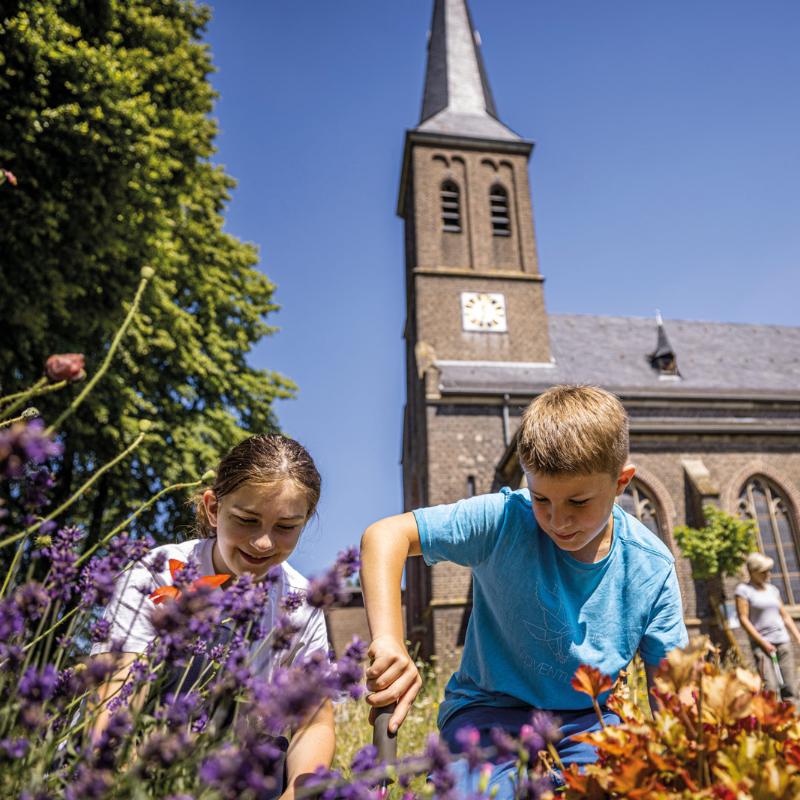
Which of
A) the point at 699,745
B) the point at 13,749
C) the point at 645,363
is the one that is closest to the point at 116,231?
the point at 13,749

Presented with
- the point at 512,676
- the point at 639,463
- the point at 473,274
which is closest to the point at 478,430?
the point at 639,463

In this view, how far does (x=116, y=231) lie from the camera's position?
29.2 feet

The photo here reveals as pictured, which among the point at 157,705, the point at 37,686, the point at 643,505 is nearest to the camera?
the point at 37,686

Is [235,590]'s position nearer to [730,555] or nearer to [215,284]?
[215,284]

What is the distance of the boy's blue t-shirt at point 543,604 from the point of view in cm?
203

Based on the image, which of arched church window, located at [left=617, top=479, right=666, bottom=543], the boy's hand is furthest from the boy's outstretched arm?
arched church window, located at [left=617, top=479, right=666, bottom=543]

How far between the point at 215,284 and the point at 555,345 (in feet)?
42.2

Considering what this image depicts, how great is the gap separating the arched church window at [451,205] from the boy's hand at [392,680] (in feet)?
A: 74.8

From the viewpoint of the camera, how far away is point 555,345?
74.0ft

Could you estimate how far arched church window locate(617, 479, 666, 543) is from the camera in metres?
17.1

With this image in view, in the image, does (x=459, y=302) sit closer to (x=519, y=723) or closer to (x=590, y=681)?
(x=519, y=723)

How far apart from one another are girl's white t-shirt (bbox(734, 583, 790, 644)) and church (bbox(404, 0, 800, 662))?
877cm

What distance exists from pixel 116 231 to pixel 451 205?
16.5 m

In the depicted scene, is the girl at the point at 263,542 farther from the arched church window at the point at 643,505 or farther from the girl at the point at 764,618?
the arched church window at the point at 643,505
